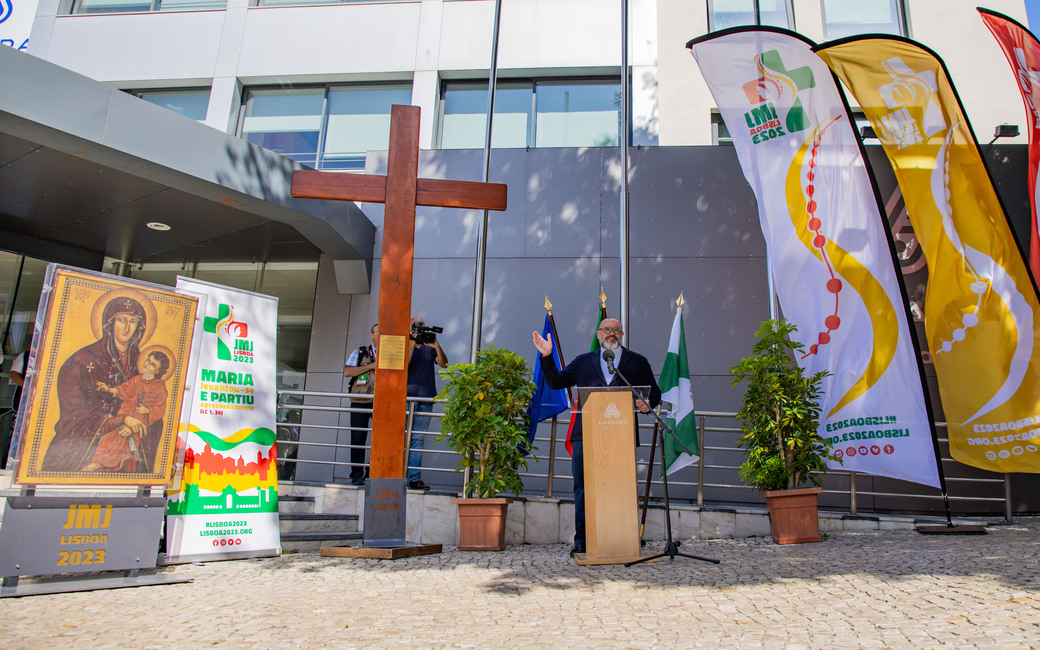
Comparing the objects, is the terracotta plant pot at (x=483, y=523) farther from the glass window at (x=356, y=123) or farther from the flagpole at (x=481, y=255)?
the glass window at (x=356, y=123)

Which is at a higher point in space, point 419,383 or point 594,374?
point 419,383

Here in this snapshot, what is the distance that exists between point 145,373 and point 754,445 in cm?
505

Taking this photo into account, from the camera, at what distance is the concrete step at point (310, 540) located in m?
5.99

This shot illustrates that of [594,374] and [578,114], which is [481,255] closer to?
[594,374]

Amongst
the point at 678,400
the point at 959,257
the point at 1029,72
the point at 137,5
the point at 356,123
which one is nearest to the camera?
the point at 678,400

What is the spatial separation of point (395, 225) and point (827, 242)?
4484mm

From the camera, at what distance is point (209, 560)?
5.18 meters

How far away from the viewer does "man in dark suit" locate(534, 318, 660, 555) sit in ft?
17.9

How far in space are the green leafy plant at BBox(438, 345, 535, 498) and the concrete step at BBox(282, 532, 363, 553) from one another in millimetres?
1281

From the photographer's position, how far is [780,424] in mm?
6043

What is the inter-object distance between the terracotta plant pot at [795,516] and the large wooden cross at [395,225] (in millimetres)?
3318

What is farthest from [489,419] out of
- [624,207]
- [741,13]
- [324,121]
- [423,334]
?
[741,13]

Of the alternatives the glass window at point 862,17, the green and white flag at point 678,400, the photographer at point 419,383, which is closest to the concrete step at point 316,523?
the photographer at point 419,383

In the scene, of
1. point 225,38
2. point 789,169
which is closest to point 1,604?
point 789,169
